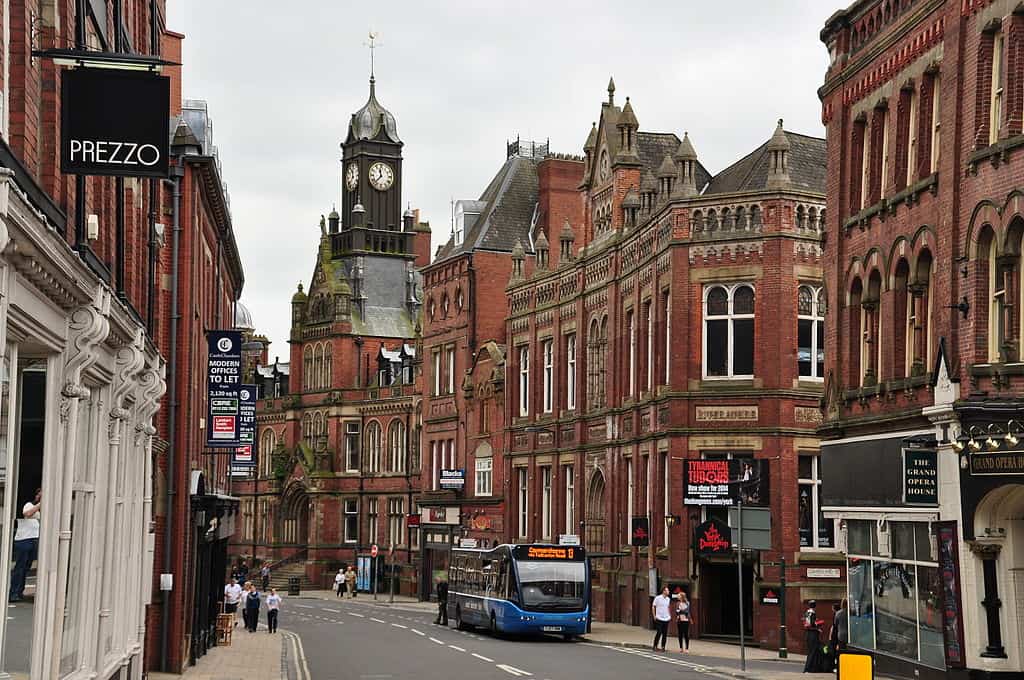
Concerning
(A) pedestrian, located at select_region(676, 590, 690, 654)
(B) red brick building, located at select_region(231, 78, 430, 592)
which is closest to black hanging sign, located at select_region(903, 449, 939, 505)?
(A) pedestrian, located at select_region(676, 590, 690, 654)

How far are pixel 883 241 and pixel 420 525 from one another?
50.6 metres

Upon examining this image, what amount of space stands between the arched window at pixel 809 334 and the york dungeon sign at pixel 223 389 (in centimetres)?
1765

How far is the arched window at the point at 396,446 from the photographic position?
3620 inches

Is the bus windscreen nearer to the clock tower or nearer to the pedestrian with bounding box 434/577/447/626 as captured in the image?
the pedestrian with bounding box 434/577/447/626

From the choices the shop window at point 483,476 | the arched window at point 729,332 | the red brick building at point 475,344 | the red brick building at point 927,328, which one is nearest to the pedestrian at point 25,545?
the red brick building at point 927,328

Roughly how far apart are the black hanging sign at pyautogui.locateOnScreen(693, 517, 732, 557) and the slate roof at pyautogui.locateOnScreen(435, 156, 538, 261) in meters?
31.8

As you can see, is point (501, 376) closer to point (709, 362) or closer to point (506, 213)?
point (506, 213)

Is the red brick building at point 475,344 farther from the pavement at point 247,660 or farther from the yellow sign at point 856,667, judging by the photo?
the yellow sign at point 856,667

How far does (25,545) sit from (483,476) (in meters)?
56.8

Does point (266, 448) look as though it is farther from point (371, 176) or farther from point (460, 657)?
point (460, 657)

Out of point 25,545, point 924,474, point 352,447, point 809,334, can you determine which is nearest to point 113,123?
point 25,545

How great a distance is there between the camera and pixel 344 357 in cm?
9856

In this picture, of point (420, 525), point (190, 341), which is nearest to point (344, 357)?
point (420, 525)

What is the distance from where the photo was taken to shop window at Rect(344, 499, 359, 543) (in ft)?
314
